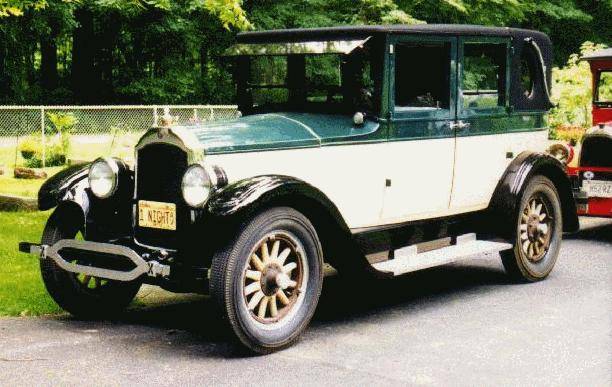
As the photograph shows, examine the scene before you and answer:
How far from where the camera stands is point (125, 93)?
94.3 ft

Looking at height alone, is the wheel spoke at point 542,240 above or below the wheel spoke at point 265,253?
below

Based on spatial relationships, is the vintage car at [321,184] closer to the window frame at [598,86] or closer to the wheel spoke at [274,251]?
the wheel spoke at [274,251]

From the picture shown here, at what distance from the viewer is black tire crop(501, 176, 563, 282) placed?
7.50 metres

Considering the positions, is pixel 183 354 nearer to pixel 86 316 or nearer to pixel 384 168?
pixel 86 316

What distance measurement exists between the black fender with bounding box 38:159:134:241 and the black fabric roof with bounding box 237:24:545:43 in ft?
5.29

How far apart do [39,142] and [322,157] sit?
11781 mm

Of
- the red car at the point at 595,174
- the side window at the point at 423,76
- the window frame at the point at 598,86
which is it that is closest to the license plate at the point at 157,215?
the side window at the point at 423,76

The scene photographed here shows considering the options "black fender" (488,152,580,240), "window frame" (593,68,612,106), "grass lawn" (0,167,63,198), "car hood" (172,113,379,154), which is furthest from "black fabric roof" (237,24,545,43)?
"grass lawn" (0,167,63,198)

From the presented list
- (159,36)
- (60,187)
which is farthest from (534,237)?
(159,36)

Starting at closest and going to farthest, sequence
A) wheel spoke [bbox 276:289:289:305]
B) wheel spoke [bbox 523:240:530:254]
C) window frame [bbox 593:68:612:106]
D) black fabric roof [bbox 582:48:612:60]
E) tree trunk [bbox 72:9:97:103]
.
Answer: wheel spoke [bbox 276:289:289:305]
wheel spoke [bbox 523:240:530:254]
black fabric roof [bbox 582:48:612:60]
window frame [bbox 593:68:612:106]
tree trunk [bbox 72:9:97:103]

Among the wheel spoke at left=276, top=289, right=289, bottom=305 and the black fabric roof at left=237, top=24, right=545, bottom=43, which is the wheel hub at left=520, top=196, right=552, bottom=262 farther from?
the wheel spoke at left=276, top=289, right=289, bottom=305

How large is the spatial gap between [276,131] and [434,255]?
158 cm

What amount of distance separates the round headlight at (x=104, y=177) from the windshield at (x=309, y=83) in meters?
1.53

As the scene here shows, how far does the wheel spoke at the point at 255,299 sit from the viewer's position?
5.47m
